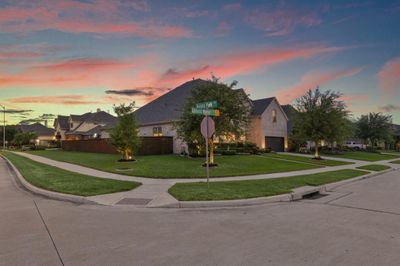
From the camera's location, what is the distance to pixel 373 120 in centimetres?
5231

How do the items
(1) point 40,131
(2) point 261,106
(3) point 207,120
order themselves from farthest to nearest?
(1) point 40,131 < (2) point 261,106 < (3) point 207,120

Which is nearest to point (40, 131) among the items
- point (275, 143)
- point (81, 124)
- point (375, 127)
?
point (81, 124)

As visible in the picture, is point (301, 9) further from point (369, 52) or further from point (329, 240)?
point (329, 240)

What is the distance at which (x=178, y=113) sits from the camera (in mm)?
29219

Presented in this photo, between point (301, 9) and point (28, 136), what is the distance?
64.1 metres

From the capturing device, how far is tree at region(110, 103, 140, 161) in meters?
22.0

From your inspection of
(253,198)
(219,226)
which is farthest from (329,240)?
(253,198)

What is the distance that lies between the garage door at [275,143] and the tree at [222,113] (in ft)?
51.0

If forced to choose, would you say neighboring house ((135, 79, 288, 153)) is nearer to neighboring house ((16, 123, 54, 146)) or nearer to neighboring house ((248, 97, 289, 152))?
neighboring house ((248, 97, 289, 152))

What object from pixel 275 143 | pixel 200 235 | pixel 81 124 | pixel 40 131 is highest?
pixel 81 124

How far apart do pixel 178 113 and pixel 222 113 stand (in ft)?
32.2

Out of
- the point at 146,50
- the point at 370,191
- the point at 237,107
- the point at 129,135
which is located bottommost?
the point at 370,191

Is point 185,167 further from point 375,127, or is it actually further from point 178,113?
point 375,127

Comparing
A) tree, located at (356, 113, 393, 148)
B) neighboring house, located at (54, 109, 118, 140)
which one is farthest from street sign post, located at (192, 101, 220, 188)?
tree, located at (356, 113, 393, 148)
